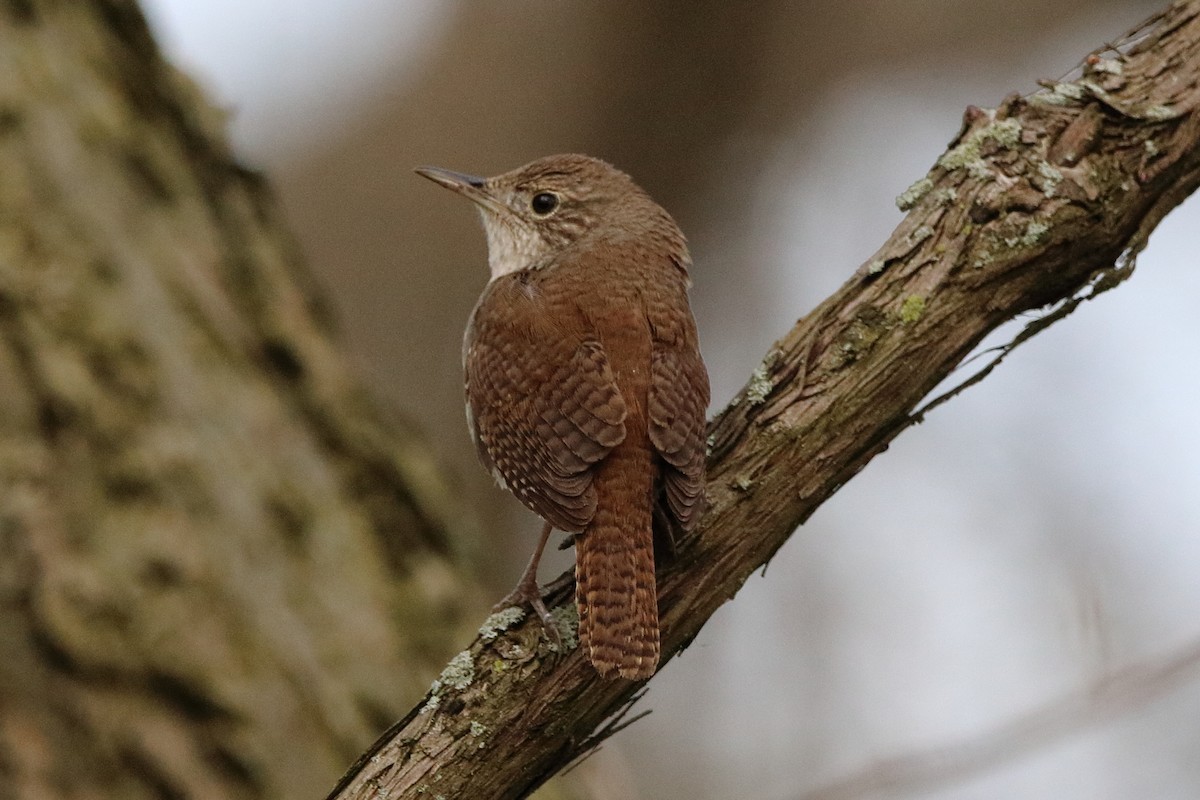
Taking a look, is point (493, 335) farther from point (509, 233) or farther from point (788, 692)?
point (788, 692)

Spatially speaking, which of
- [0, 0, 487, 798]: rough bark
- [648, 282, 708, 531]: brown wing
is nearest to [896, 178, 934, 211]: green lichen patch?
[648, 282, 708, 531]: brown wing

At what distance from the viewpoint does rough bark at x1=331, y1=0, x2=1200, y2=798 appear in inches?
106

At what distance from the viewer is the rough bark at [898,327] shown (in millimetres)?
2682

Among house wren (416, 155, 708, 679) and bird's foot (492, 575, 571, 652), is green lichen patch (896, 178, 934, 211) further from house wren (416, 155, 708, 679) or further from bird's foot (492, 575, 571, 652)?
bird's foot (492, 575, 571, 652)

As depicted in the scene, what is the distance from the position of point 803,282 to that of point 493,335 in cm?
389

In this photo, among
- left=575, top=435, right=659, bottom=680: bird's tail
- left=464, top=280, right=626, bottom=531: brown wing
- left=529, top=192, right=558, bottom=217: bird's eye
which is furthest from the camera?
left=529, top=192, right=558, bottom=217: bird's eye

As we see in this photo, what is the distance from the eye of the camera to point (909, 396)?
2.79 metres

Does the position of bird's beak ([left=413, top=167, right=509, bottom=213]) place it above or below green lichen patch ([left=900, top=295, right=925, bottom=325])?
above

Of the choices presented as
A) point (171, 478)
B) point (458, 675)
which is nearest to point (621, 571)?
point (458, 675)

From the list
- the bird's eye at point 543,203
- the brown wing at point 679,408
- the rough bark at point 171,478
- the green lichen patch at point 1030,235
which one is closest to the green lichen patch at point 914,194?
the green lichen patch at point 1030,235

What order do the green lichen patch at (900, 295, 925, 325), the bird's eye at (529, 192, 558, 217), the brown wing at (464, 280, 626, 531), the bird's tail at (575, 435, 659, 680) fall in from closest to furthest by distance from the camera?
the bird's tail at (575, 435, 659, 680)
the green lichen patch at (900, 295, 925, 325)
the brown wing at (464, 280, 626, 531)
the bird's eye at (529, 192, 558, 217)

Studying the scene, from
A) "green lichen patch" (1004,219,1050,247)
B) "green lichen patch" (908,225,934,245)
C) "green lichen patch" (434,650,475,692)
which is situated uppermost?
"green lichen patch" (908,225,934,245)

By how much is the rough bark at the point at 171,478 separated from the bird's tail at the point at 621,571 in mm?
1821

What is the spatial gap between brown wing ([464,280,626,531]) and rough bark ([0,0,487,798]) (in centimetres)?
135
